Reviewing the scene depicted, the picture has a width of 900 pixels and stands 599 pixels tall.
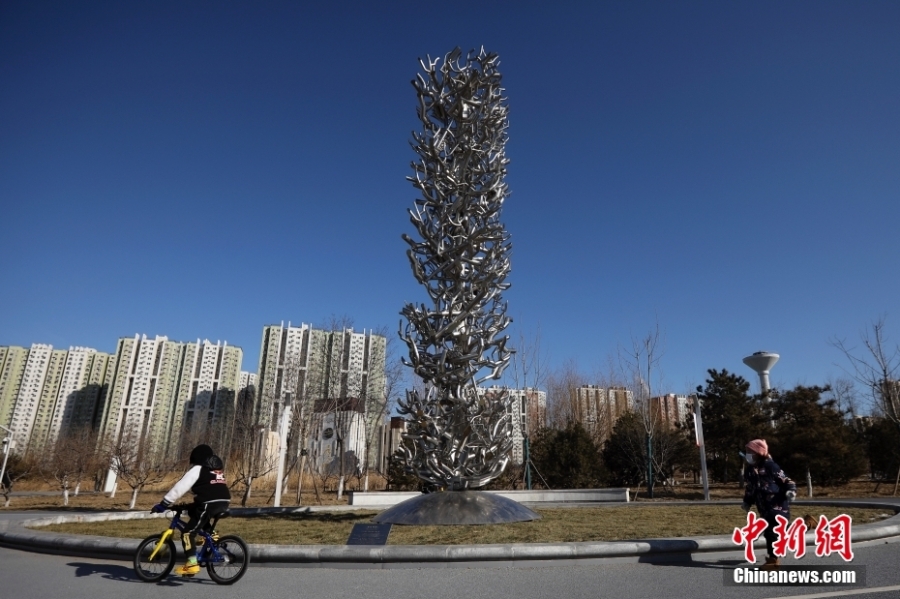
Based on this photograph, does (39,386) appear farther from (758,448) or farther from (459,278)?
(758,448)

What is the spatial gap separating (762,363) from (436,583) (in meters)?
37.5

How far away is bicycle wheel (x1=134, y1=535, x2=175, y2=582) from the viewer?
19.2 ft

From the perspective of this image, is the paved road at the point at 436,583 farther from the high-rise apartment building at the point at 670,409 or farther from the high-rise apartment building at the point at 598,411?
the high-rise apartment building at the point at 670,409

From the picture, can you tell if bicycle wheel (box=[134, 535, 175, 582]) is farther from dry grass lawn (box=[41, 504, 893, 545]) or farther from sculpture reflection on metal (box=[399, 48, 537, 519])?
sculpture reflection on metal (box=[399, 48, 537, 519])

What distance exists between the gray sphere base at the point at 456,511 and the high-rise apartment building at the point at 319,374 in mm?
14876

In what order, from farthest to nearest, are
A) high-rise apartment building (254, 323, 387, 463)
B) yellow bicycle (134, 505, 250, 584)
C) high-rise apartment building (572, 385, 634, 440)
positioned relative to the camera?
high-rise apartment building (572, 385, 634, 440) < high-rise apartment building (254, 323, 387, 463) < yellow bicycle (134, 505, 250, 584)

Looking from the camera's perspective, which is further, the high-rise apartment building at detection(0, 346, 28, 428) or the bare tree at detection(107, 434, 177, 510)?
the high-rise apartment building at detection(0, 346, 28, 428)

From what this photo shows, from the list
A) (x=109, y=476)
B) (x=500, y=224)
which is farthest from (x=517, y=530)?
(x=109, y=476)

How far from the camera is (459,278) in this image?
11.6 m

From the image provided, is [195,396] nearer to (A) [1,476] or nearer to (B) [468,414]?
(A) [1,476]

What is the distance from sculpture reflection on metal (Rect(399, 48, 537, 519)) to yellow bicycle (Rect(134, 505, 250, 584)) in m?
5.21

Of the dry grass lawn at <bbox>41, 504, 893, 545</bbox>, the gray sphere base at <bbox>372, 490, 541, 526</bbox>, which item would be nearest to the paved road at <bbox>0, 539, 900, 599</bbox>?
the dry grass lawn at <bbox>41, 504, 893, 545</bbox>

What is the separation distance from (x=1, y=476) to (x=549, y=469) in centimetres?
2271

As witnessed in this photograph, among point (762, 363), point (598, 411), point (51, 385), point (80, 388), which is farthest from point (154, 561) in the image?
point (51, 385)
